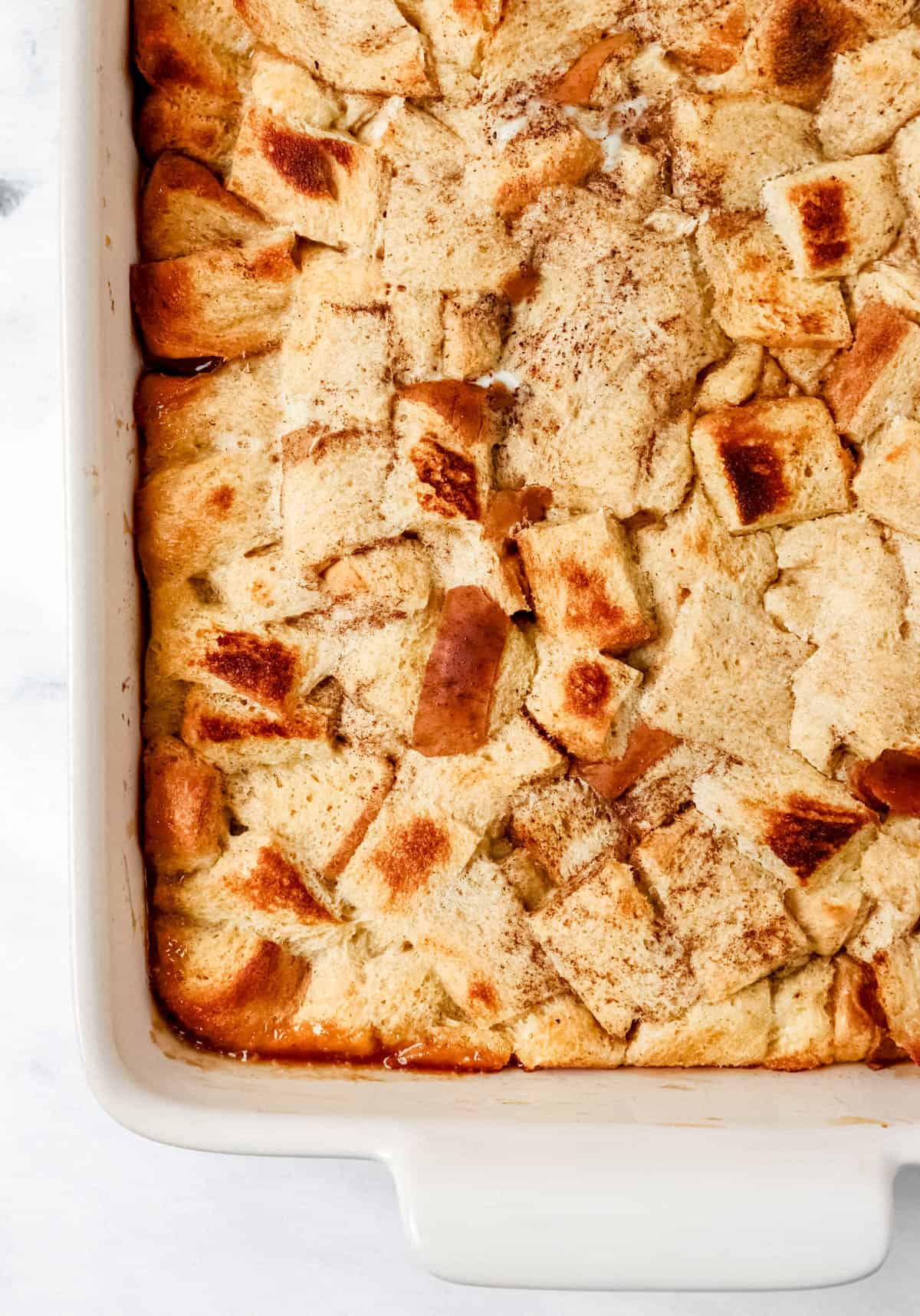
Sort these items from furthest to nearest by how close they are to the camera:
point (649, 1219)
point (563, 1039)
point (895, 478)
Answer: point (563, 1039) → point (895, 478) → point (649, 1219)

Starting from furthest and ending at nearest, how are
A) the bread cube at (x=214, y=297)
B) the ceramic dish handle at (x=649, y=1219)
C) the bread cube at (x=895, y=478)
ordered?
the bread cube at (x=214, y=297) < the bread cube at (x=895, y=478) < the ceramic dish handle at (x=649, y=1219)

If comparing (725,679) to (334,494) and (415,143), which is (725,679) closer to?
(334,494)

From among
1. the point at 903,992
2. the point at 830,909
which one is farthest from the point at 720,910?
the point at 903,992

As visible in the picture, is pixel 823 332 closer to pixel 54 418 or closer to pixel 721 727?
pixel 721 727

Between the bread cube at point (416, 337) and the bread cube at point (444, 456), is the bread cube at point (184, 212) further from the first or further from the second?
the bread cube at point (444, 456)

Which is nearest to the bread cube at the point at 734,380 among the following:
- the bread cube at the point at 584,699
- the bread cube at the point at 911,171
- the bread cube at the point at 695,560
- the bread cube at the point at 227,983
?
the bread cube at the point at 695,560

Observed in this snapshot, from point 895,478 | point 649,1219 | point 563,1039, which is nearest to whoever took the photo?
point 649,1219

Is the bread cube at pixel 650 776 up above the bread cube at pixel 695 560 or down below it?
below
